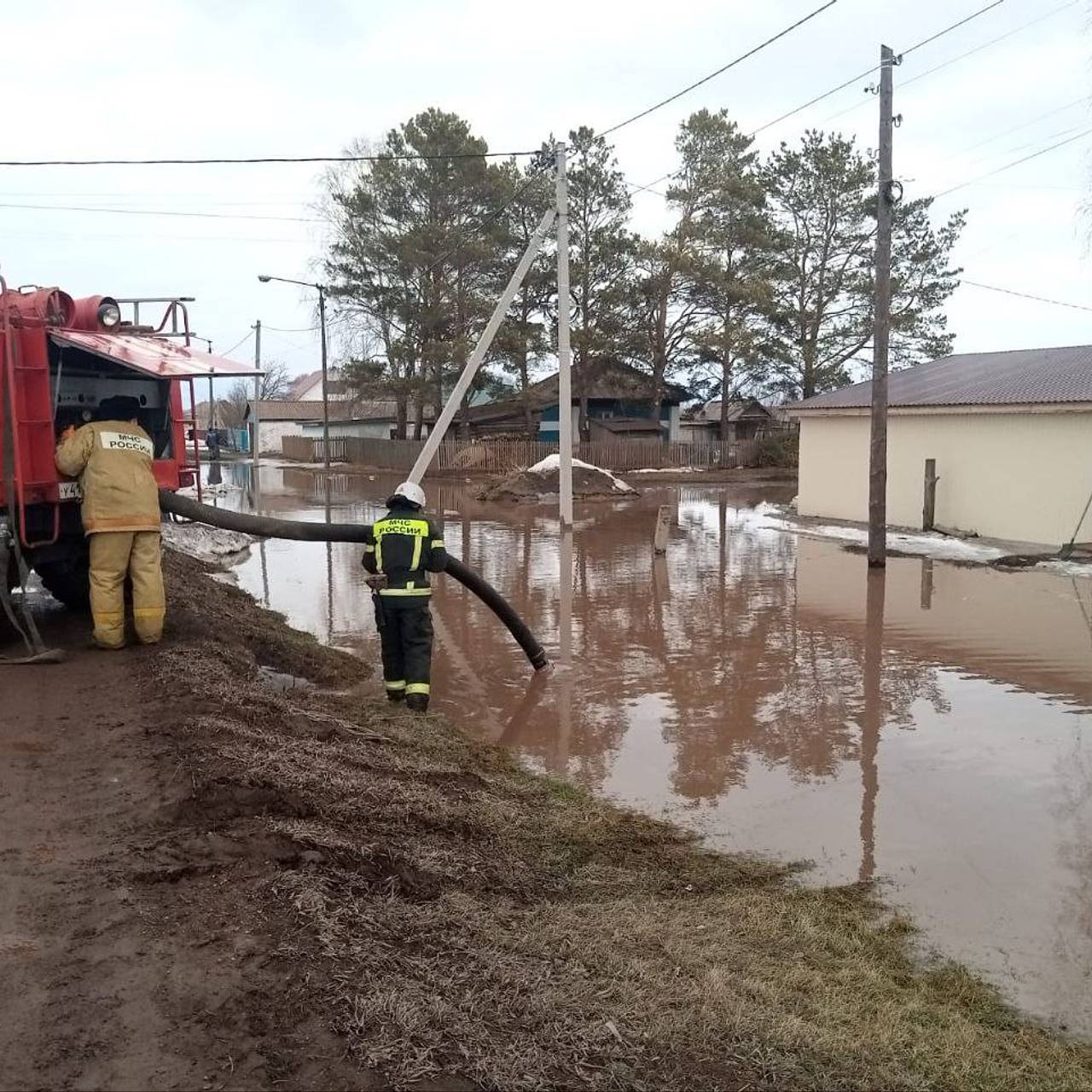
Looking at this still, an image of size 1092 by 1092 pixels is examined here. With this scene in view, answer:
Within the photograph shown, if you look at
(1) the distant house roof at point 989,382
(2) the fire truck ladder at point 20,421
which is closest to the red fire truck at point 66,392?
(2) the fire truck ladder at point 20,421

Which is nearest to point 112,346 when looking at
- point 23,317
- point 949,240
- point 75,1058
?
point 23,317

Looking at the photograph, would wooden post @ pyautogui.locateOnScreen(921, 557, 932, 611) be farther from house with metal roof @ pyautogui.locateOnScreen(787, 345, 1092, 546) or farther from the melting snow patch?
house with metal roof @ pyautogui.locateOnScreen(787, 345, 1092, 546)

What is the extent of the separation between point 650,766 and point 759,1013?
365 cm

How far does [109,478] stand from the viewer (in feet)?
23.6

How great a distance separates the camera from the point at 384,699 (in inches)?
332

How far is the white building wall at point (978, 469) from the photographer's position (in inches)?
690

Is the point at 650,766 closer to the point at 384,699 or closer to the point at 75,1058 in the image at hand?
the point at 384,699

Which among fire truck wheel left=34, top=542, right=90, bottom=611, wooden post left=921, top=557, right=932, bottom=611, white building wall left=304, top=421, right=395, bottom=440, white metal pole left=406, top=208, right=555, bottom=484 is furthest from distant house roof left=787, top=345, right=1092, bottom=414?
white building wall left=304, top=421, right=395, bottom=440

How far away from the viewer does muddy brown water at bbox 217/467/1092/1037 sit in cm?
529

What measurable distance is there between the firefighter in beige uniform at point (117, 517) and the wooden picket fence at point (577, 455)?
3232cm

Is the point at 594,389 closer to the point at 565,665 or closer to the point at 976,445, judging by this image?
the point at 976,445

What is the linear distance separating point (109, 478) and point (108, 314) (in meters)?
1.83

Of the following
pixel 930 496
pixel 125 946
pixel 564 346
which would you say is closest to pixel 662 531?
pixel 930 496

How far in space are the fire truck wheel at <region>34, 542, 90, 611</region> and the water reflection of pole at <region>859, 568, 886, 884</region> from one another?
20.2 feet
